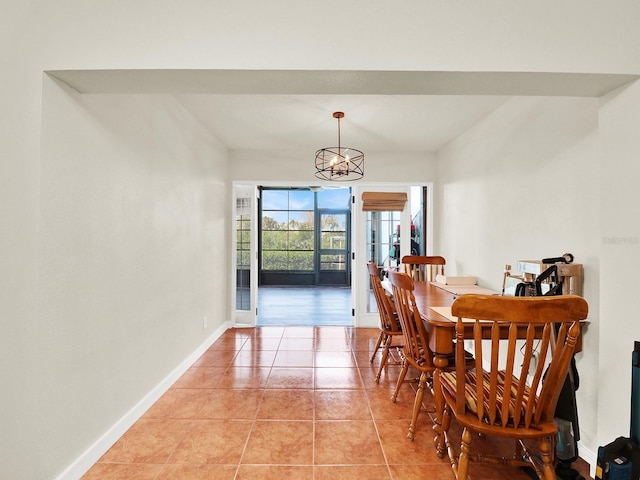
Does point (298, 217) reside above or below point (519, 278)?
above

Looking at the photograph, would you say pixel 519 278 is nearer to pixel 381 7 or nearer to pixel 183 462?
pixel 381 7

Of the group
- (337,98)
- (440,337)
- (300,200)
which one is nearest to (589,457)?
(440,337)

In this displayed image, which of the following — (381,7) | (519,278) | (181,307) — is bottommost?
(181,307)

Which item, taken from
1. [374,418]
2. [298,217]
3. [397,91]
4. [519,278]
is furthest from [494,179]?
[298,217]

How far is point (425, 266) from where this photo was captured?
3.80m

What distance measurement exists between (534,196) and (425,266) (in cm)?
151

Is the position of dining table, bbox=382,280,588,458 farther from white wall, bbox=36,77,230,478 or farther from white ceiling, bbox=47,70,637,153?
white wall, bbox=36,77,230,478

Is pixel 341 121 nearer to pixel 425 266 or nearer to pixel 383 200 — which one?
pixel 383 200

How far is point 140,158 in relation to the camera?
2.37 metres

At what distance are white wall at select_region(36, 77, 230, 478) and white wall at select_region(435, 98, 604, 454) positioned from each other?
268cm

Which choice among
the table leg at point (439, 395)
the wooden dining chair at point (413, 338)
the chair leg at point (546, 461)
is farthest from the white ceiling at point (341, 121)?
the chair leg at point (546, 461)

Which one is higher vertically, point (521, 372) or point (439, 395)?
point (521, 372)

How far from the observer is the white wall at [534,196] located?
1948mm

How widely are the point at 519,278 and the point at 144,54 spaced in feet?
8.51
